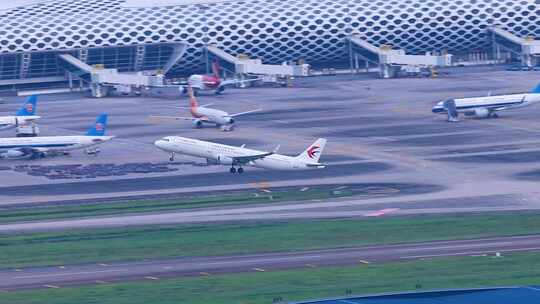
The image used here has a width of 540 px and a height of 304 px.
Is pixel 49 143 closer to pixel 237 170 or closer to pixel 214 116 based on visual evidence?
pixel 237 170

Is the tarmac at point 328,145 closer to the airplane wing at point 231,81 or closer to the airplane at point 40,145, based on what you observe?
the airplane at point 40,145

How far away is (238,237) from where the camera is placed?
64.4 metres

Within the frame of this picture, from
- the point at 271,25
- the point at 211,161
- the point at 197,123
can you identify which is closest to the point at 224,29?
the point at 271,25

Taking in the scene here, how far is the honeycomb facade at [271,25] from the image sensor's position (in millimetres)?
159375

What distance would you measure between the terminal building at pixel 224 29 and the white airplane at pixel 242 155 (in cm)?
6645

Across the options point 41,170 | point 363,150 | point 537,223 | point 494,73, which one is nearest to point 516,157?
point 363,150

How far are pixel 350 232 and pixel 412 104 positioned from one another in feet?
212

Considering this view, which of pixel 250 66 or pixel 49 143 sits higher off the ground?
pixel 250 66

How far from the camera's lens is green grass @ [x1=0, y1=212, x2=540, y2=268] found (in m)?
60.7

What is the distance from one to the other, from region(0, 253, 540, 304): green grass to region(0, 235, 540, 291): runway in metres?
1.51

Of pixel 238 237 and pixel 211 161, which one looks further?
pixel 211 161

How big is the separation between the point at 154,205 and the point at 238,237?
12.9 m

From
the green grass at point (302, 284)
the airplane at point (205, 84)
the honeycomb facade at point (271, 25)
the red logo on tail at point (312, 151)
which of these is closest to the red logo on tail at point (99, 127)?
the red logo on tail at point (312, 151)

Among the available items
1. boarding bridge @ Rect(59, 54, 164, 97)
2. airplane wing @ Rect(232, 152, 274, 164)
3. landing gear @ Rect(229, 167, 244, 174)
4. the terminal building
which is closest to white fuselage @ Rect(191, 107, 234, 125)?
landing gear @ Rect(229, 167, 244, 174)
